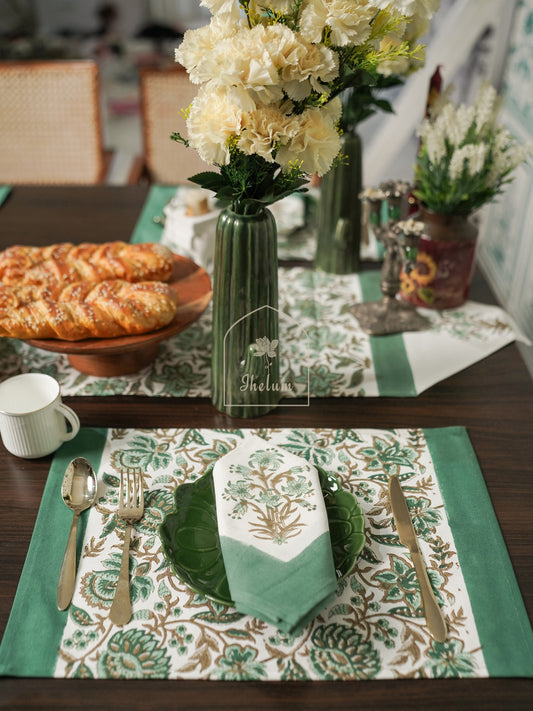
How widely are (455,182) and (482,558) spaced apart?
69 centimetres

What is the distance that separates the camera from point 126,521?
908mm

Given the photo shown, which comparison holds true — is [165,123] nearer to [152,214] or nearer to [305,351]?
[152,214]

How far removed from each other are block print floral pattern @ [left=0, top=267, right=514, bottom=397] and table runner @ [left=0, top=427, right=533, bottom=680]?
0.18m

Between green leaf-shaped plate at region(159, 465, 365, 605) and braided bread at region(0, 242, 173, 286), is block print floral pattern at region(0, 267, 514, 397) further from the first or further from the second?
green leaf-shaped plate at region(159, 465, 365, 605)

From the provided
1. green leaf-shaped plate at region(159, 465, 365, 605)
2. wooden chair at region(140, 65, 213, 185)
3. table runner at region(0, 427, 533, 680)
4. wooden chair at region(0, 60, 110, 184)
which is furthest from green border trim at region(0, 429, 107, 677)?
wooden chair at region(0, 60, 110, 184)

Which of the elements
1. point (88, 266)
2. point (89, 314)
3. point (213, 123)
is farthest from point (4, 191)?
point (213, 123)

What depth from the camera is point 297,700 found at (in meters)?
0.71

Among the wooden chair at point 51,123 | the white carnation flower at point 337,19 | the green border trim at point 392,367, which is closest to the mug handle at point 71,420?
the green border trim at point 392,367

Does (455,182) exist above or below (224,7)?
below

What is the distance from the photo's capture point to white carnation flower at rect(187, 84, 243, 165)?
85 centimetres

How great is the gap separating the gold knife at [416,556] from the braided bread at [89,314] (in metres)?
0.47

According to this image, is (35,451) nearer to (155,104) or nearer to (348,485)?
(348,485)

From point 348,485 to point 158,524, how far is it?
276 mm

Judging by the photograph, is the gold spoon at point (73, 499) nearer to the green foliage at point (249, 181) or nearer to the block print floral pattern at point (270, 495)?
the block print floral pattern at point (270, 495)
